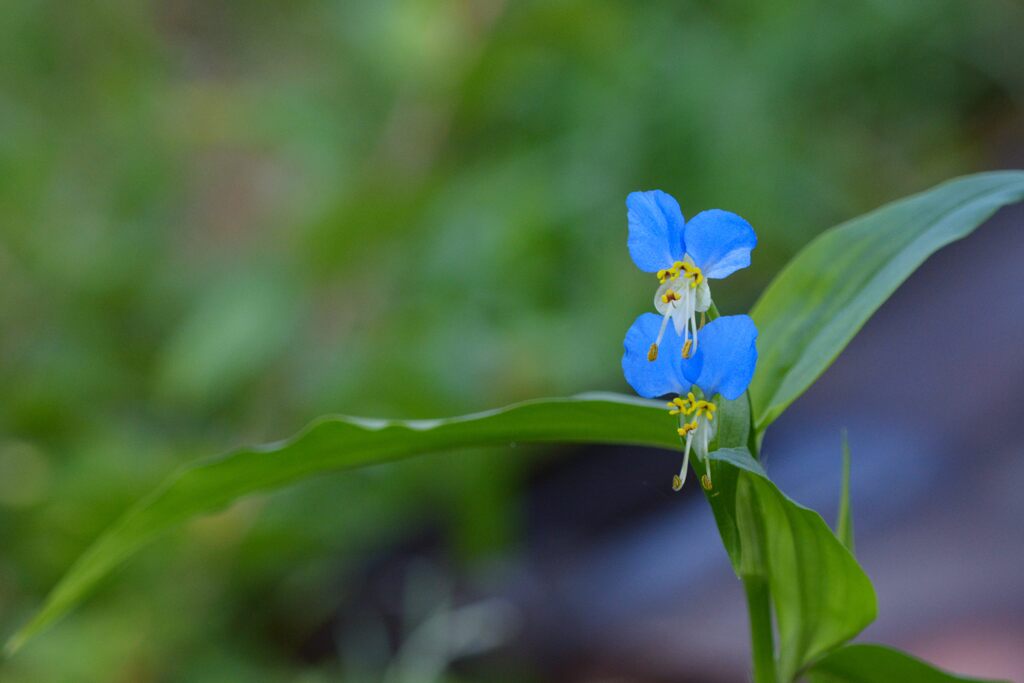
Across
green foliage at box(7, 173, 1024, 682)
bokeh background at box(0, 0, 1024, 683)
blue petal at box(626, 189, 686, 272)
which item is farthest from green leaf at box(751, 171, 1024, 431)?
bokeh background at box(0, 0, 1024, 683)

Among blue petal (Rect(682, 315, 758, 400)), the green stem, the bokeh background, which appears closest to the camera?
blue petal (Rect(682, 315, 758, 400))

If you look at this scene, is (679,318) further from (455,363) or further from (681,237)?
(455,363)

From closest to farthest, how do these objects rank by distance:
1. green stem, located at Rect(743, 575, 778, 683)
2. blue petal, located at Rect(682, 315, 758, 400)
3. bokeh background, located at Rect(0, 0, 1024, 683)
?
blue petal, located at Rect(682, 315, 758, 400), green stem, located at Rect(743, 575, 778, 683), bokeh background, located at Rect(0, 0, 1024, 683)

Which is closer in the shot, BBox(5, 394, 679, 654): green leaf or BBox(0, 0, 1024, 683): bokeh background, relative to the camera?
BBox(5, 394, 679, 654): green leaf

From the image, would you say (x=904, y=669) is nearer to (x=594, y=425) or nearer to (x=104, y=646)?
(x=594, y=425)

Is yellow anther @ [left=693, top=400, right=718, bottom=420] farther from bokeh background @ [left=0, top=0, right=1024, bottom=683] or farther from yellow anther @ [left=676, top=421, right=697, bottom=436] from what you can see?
bokeh background @ [left=0, top=0, right=1024, bottom=683]

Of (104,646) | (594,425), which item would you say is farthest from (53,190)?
(594,425)

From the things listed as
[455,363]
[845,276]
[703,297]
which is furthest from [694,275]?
[455,363]

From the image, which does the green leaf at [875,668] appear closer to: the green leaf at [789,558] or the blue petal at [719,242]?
the green leaf at [789,558]
